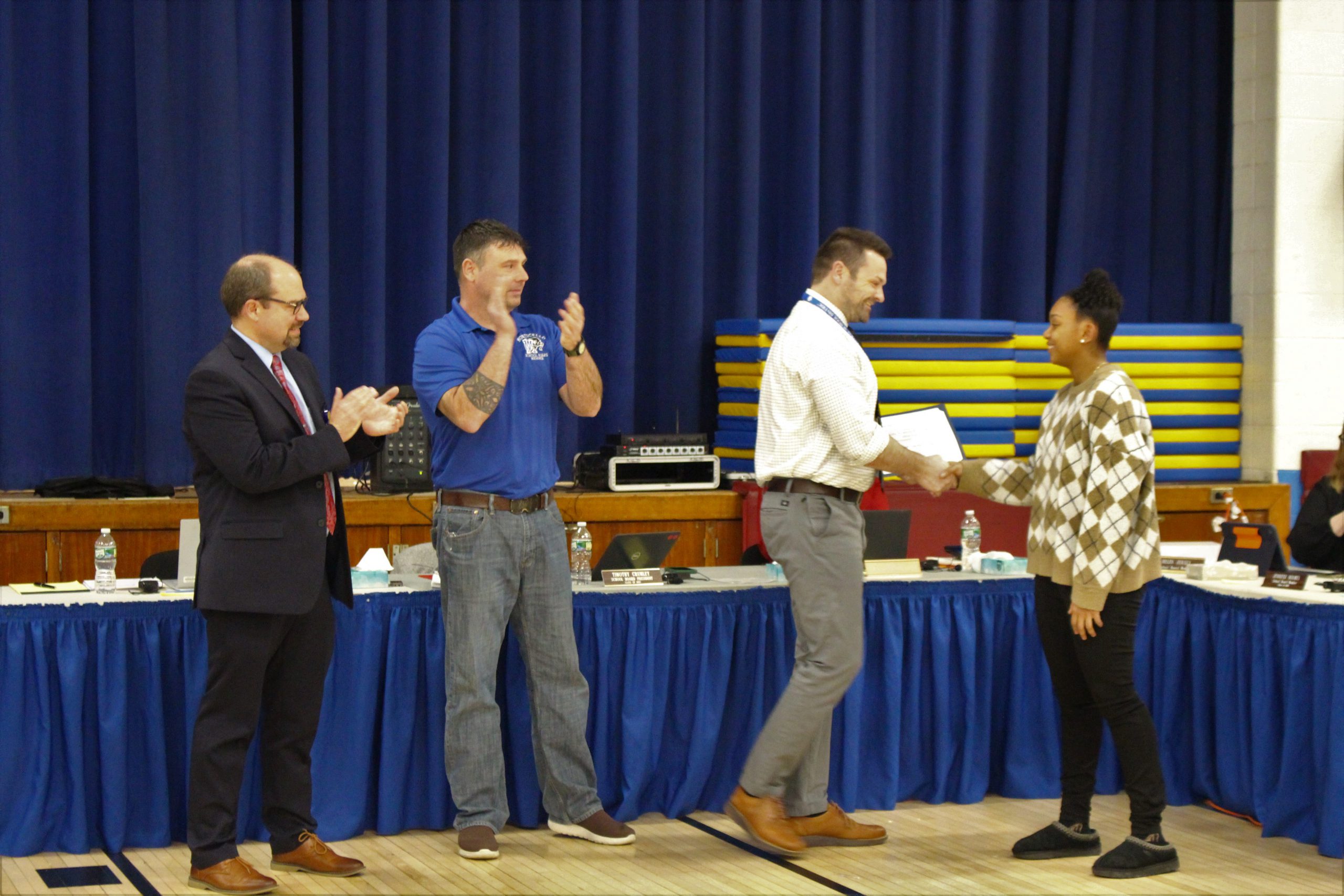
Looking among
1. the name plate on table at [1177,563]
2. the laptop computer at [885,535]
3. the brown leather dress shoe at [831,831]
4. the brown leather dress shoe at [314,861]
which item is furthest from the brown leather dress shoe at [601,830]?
the name plate on table at [1177,563]

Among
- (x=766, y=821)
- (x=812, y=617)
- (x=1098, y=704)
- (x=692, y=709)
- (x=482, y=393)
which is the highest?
(x=482, y=393)

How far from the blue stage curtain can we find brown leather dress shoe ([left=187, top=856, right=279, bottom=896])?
3023 mm

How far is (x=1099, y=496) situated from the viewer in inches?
146

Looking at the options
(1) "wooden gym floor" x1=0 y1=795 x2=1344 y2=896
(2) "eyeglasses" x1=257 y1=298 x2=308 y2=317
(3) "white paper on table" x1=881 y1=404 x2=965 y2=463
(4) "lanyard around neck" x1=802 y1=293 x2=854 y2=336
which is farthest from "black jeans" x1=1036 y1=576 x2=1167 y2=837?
(2) "eyeglasses" x1=257 y1=298 x2=308 y2=317

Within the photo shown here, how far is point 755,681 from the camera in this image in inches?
173

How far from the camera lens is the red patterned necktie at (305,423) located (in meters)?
3.69

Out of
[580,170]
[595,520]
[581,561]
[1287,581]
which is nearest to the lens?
[1287,581]

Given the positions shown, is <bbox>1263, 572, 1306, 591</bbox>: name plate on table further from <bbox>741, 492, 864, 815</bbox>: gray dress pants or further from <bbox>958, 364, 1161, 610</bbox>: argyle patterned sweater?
<bbox>741, 492, 864, 815</bbox>: gray dress pants

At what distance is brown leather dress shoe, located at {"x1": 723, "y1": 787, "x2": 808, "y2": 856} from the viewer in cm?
392

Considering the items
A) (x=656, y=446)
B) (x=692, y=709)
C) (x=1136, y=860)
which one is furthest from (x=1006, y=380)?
(x=1136, y=860)

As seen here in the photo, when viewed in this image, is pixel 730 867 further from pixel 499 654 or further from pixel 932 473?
pixel 932 473

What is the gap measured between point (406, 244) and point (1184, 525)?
4082 mm

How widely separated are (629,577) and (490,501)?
62 centimetres

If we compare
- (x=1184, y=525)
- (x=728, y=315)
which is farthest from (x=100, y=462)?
(x=1184, y=525)
